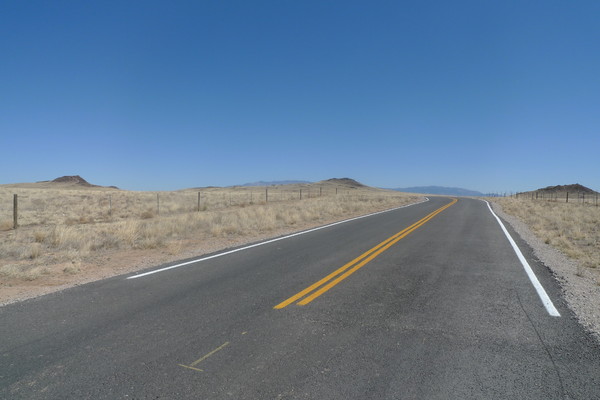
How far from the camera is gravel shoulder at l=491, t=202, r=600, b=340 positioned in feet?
16.4

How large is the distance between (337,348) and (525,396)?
70.1 inches

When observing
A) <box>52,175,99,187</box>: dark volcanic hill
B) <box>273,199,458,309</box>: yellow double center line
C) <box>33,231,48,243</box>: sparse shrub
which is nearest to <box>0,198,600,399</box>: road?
<box>273,199,458,309</box>: yellow double center line

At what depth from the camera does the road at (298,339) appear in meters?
3.20

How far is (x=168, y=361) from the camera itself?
3590 mm

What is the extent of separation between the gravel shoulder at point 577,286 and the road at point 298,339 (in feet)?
0.65

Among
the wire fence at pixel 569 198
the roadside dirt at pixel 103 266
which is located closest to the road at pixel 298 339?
the roadside dirt at pixel 103 266

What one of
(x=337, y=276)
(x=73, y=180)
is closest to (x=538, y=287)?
(x=337, y=276)

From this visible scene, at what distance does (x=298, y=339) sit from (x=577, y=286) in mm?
5934

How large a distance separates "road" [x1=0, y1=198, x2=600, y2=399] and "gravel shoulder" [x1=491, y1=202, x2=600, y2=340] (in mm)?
197

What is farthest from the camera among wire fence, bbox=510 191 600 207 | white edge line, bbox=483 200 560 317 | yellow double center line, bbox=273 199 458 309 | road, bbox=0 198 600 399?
wire fence, bbox=510 191 600 207

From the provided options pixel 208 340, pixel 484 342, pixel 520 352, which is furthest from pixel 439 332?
pixel 208 340

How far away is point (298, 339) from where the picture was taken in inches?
163

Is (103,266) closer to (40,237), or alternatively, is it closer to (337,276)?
(40,237)

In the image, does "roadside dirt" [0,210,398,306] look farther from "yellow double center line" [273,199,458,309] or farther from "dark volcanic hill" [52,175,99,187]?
"dark volcanic hill" [52,175,99,187]
